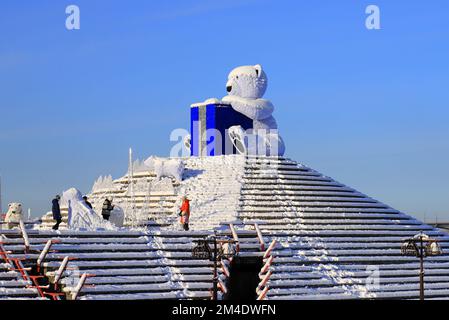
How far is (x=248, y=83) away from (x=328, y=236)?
11.7 m

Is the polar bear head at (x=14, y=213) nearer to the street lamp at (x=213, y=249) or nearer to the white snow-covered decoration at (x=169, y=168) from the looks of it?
the street lamp at (x=213, y=249)

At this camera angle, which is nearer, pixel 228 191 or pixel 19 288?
pixel 19 288

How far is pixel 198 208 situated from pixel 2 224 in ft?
30.5

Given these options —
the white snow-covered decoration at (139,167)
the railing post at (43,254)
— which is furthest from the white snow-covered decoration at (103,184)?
the railing post at (43,254)

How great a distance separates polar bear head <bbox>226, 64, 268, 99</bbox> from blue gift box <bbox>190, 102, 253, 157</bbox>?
90cm

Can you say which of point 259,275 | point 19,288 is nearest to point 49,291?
point 19,288

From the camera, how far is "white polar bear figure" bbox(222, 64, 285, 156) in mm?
42969

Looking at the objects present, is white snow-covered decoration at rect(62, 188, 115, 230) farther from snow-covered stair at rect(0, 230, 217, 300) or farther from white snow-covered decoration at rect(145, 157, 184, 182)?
white snow-covered decoration at rect(145, 157, 184, 182)

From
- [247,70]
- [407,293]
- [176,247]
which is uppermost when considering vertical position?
[247,70]

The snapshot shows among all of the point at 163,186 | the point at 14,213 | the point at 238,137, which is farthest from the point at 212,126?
the point at 14,213

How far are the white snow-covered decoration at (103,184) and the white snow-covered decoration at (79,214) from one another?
31.9 ft

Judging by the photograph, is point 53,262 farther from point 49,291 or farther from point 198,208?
point 198,208

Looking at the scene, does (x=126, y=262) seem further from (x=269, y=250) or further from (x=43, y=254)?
(x=269, y=250)

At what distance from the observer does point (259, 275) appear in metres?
29.4
